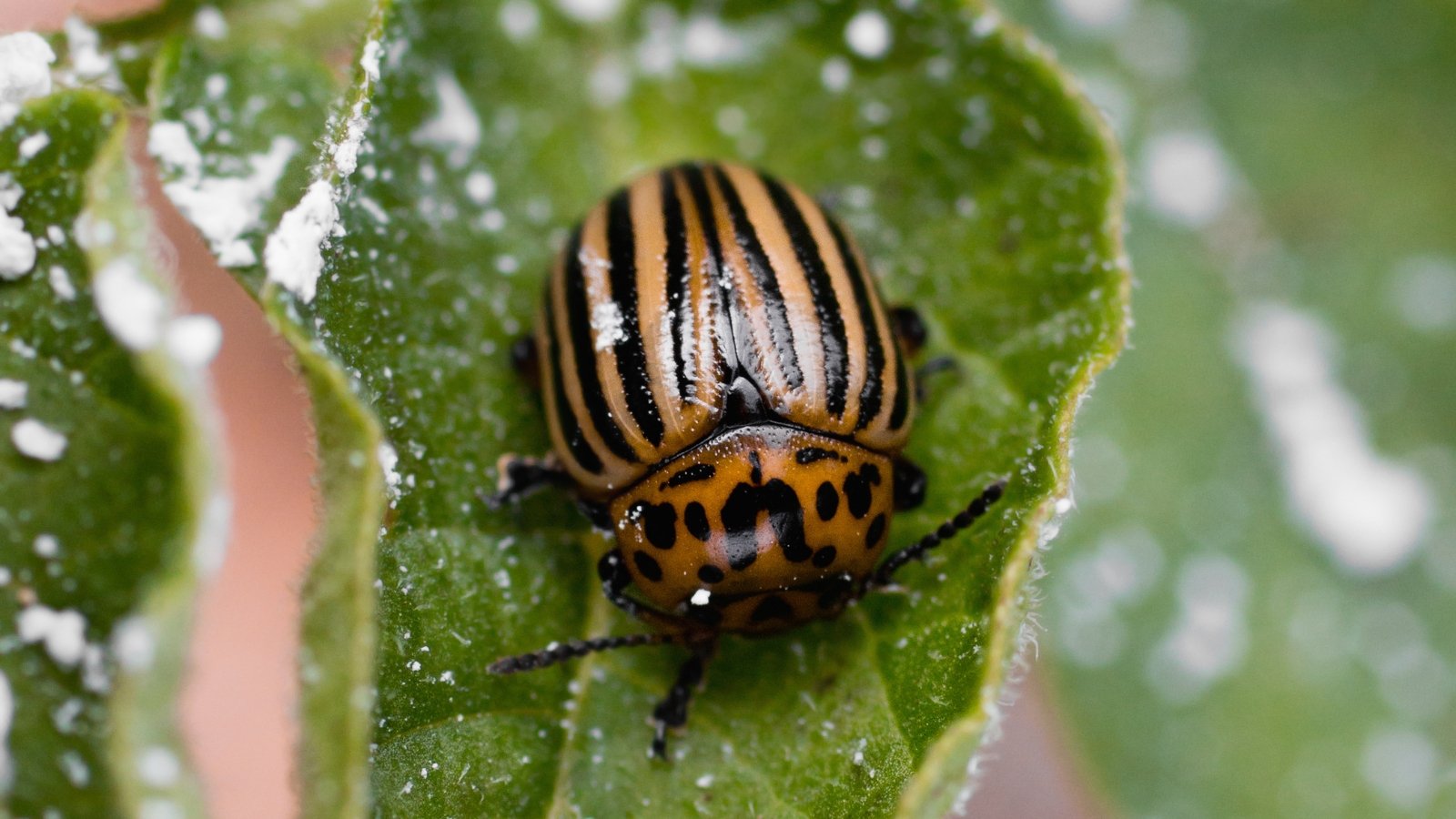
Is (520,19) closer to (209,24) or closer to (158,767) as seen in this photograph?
(209,24)

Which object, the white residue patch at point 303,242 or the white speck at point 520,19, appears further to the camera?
the white speck at point 520,19

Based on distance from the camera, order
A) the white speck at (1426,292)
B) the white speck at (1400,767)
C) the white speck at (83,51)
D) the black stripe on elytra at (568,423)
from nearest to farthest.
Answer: the white speck at (83,51)
the black stripe on elytra at (568,423)
the white speck at (1400,767)
the white speck at (1426,292)

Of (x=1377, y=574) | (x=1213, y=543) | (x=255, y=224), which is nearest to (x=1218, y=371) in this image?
(x=1213, y=543)

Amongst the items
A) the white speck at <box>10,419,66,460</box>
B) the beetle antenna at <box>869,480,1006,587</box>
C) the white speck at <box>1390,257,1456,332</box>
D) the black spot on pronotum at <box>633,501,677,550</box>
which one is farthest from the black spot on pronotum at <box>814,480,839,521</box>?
the white speck at <box>1390,257,1456,332</box>

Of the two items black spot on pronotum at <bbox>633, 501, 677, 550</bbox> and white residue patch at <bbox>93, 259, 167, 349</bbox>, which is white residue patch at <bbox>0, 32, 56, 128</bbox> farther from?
black spot on pronotum at <bbox>633, 501, 677, 550</bbox>

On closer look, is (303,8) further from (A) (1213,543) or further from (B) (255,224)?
(A) (1213,543)

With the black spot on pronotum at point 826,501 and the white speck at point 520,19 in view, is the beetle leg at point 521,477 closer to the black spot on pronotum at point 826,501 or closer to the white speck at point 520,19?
the black spot on pronotum at point 826,501

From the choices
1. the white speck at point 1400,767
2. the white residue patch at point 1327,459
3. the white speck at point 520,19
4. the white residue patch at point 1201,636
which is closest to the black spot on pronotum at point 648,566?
the white speck at point 520,19
